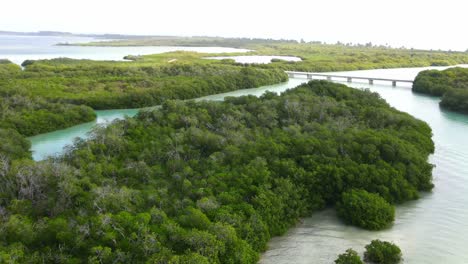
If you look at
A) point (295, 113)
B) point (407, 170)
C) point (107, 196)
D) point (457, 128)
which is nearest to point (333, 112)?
point (295, 113)

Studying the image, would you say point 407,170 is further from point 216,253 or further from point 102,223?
point 102,223

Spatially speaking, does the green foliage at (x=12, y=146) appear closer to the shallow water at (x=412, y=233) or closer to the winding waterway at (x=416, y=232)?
the winding waterway at (x=416, y=232)

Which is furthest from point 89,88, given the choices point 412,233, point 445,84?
point 445,84

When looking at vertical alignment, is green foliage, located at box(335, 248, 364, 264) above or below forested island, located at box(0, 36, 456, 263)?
below

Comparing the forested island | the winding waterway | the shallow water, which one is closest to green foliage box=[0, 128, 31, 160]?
the forested island

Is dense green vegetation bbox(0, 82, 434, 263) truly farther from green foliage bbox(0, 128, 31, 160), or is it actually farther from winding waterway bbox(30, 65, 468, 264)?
green foliage bbox(0, 128, 31, 160)

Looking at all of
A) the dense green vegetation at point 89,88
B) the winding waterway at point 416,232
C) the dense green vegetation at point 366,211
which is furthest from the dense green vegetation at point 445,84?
the dense green vegetation at point 366,211
